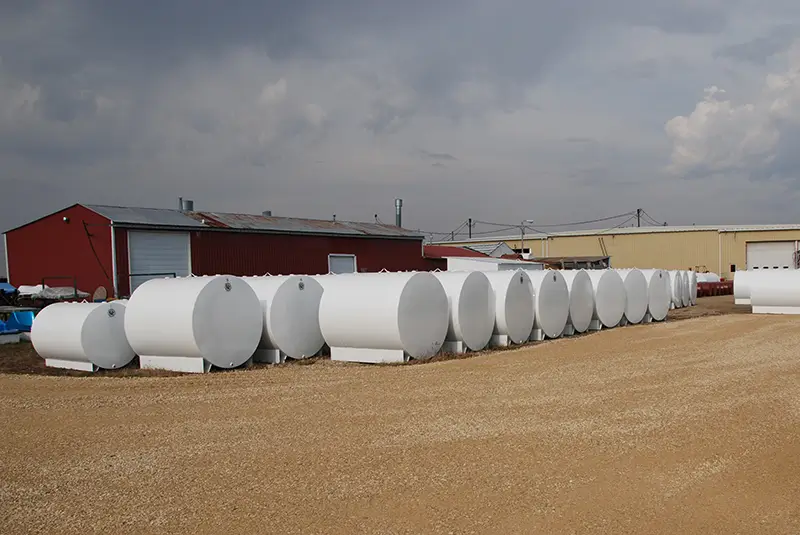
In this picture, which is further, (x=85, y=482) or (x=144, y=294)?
(x=144, y=294)

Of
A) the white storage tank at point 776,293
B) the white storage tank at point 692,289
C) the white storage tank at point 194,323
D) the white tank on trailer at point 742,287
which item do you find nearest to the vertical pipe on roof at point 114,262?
the white storage tank at point 194,323

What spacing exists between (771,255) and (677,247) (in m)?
6.09

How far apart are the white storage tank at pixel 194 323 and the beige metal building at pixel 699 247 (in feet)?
123

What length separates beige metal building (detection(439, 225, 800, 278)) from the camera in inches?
1847

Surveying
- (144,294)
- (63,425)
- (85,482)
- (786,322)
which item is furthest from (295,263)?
(85,482)

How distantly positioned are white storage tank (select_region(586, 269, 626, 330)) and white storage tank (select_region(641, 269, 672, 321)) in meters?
2.09

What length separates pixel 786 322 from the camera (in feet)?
60.5

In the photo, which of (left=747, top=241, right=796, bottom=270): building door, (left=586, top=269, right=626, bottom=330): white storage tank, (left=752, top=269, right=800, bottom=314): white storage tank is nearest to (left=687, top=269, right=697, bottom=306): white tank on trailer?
(left=752, top=269, right=800, bottom=314): white storage tank

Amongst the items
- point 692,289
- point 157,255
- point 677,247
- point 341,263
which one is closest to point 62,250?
point 157,255

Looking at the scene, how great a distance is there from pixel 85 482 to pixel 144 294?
7.15m

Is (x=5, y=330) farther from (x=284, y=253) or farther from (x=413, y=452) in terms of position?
(x=413, y=452)

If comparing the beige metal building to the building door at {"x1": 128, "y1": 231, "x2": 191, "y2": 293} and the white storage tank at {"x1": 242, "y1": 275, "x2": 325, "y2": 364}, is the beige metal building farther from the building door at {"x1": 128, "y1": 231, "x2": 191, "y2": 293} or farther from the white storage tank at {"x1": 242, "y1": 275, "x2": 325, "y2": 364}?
the white storage tank at {"x1": 242, "y1": 275, "x2": 325, "y2": 364}

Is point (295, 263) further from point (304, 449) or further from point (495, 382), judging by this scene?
point (304, 449)

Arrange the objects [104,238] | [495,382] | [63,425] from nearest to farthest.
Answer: [63,425] < [495,382] < [104,238]
